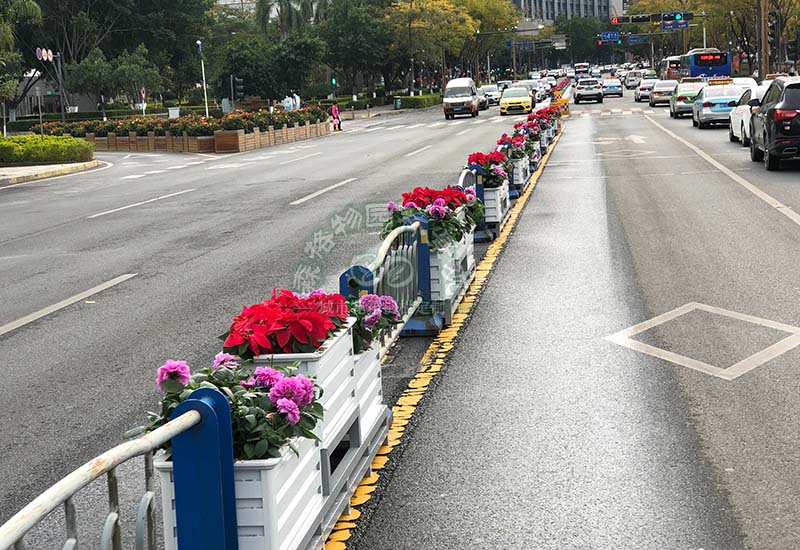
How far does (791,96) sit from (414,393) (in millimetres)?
16437

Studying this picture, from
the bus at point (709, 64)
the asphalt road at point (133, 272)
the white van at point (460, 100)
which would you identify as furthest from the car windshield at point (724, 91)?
the bus at point (709, 64)

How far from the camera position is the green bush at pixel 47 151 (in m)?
37.7

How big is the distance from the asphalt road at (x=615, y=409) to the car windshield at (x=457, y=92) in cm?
4919

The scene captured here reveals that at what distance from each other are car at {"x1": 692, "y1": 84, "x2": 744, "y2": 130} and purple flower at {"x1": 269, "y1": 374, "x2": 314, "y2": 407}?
36011 millimetres

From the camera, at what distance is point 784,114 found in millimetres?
21312

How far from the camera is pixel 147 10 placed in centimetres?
8306

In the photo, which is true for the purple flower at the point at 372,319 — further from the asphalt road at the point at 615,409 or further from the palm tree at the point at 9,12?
the palm tree at the point at 9,12

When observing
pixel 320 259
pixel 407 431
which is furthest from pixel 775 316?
pixel 320 259

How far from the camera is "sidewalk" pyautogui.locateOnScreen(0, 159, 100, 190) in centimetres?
3195

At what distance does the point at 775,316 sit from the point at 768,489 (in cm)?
419

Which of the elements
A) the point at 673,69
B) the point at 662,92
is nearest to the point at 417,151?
the point at 662,92

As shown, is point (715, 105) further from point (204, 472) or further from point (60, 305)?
point (204, 472)

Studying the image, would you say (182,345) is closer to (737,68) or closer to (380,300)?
(380,300)

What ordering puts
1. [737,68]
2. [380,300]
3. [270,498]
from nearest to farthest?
[270,498] → [380,300] → [737,68]
